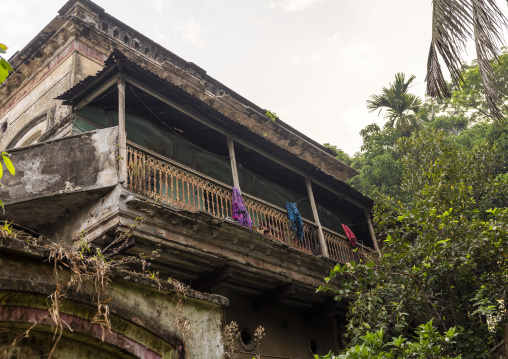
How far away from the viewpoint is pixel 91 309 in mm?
3617

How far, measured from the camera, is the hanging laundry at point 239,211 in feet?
27.7

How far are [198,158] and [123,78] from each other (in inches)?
114

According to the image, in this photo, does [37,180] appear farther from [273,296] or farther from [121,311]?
[273,296]

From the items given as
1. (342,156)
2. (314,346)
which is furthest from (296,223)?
(342,156)

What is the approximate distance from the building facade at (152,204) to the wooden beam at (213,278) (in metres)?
0.02

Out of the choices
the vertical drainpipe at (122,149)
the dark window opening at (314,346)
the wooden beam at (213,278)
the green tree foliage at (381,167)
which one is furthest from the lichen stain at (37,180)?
the green tree foliage at (381,167)

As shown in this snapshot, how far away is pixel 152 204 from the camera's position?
700 centimetres

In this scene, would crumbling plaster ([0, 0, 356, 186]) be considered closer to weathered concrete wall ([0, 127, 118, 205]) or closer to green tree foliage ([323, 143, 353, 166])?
weathered concrete wall ([0, 127, 118, 205])

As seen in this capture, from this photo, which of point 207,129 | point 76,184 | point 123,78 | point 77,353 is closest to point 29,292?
point 77,353

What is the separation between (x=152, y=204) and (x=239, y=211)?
1.92 metres

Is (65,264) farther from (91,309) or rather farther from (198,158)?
(198,158)

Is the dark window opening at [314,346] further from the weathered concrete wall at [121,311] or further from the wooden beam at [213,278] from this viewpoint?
the weathered concrete wall at [121,311]

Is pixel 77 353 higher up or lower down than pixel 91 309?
lower down

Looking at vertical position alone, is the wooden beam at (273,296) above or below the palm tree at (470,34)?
below
